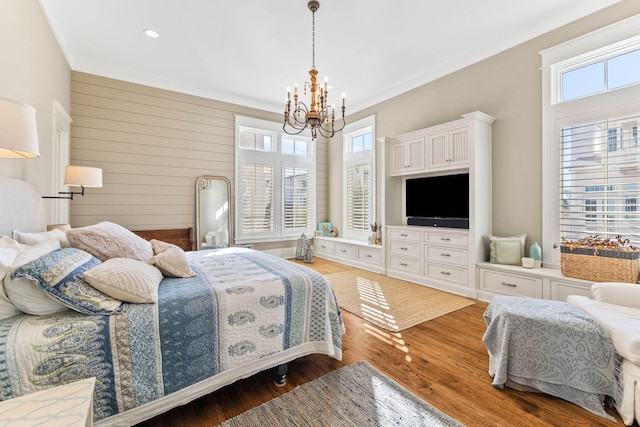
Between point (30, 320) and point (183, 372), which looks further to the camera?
point (183, 372)

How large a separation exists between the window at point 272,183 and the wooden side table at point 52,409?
4269 mm

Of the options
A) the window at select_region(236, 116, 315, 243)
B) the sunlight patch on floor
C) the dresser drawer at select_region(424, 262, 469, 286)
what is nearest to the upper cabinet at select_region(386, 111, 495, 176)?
the dresser drawer at select_region(424, 262, 469, 286)

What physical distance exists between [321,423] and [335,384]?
34cm

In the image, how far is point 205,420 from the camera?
1.54 m

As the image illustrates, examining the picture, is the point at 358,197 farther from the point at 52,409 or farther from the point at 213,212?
the point at 52,409

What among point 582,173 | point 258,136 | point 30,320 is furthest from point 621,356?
point 258,136

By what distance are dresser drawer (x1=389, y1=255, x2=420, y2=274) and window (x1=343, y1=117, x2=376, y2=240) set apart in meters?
0.98

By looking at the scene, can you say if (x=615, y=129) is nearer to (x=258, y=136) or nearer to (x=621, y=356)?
(x=621, y=356)

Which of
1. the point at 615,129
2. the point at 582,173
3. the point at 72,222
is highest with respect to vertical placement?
the point at 615,129

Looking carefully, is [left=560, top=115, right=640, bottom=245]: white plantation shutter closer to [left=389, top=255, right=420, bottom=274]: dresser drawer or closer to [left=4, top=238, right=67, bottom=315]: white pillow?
[left=389, top=255, right=420, bottom=274]: dresser drawer

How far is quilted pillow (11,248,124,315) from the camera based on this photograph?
4.05ft

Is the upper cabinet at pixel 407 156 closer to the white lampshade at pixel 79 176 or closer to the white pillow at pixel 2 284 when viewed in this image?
the white lampshade at pixel 79 176

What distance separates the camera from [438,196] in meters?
4.08

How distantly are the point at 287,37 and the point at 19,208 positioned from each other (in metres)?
3.01
